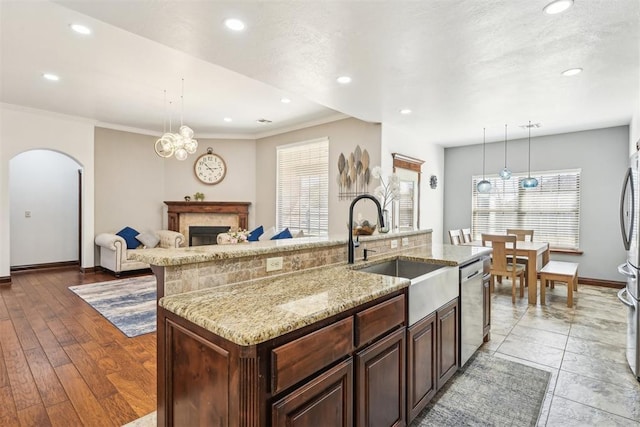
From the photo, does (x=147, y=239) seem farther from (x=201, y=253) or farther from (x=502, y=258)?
(x=502, y=258)

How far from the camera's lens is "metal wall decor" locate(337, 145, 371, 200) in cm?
522

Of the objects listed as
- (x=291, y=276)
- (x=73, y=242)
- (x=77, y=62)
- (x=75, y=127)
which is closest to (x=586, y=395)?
(x=291, y=276)

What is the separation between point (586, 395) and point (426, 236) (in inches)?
70.1

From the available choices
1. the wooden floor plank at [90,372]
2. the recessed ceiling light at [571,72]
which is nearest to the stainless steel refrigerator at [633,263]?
the recessed ceiling light at [571,72]

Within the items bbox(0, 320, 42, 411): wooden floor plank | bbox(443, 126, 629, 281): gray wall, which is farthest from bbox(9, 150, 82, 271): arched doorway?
bbox(443, 126, 629, 281): gray wall

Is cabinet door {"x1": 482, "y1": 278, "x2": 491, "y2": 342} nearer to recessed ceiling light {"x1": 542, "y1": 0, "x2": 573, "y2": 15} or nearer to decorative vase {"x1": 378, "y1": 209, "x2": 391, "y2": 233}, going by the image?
decorative vase {"x1": 378, "y1": 209, "x2": 391, "y2": 233}

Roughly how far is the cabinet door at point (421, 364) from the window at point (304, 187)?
3855 mm

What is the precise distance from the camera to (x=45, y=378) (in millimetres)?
2391

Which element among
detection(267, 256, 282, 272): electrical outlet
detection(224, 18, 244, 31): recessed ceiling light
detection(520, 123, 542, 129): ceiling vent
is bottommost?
detection(267, 256, 282, 272): electrical outlet

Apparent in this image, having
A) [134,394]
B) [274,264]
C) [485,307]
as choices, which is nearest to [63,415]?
[134,394]

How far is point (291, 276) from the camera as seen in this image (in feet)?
6.15

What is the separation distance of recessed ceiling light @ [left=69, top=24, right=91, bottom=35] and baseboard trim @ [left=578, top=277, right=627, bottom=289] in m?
7.72

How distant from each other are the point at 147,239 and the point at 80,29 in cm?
435

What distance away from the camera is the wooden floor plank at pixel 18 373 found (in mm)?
2133
